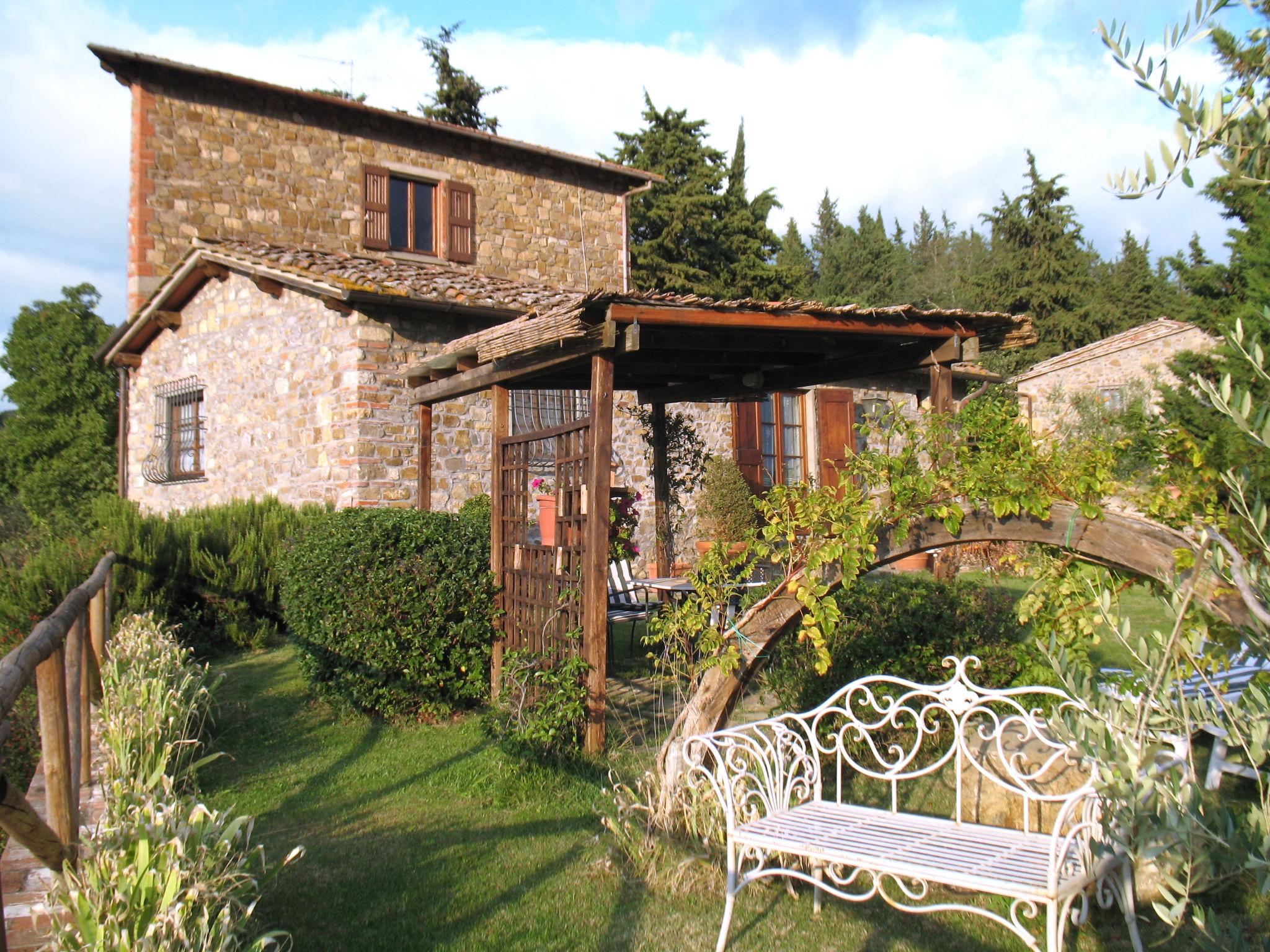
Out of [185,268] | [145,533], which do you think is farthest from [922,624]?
[185,268]

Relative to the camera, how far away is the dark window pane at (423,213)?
13.7m

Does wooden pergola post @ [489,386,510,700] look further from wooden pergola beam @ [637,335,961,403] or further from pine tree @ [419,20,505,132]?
pine tree @ [419,20,505,132]

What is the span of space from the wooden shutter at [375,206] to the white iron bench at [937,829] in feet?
35.4

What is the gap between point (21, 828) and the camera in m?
2.10

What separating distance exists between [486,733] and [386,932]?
7.51 feet

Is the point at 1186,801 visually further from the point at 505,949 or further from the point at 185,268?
the point at 185,268

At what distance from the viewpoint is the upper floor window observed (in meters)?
13.1

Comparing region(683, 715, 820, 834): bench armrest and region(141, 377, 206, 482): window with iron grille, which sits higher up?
region(141, 377, 206, 482): window with iron grille

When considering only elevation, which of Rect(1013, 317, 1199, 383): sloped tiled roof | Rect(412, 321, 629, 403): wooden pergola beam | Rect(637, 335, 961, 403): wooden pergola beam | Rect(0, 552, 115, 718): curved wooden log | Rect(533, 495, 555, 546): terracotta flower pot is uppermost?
Rect(1013, 317, 1199, 383): sloped tiled roof

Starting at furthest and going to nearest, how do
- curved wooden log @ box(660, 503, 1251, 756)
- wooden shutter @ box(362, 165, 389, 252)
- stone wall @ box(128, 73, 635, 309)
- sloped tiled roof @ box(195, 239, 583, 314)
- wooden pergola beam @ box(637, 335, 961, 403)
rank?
1. wooden shutter @ box(362, 165, 389, 252)
2. stone wall @ box(128, 73, 635, 309)
3. sloped tiled roof @ box(195, 239, 583, 314)
4. wooden pergola beam @ box(637, 335, 961, 403)
5. curved wooden log @ box(660, 503, 1251, 756)

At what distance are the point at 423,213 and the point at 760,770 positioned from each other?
11689mm

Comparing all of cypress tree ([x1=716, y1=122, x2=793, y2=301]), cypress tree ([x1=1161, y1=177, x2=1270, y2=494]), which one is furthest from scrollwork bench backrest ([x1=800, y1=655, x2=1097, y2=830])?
cypress tree ([x1=716, y1=122, x2=793, y2=301])

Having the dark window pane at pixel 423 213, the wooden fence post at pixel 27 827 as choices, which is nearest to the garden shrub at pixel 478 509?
the wooden fence post at pixel 27 827

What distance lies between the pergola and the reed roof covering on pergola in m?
0.01
